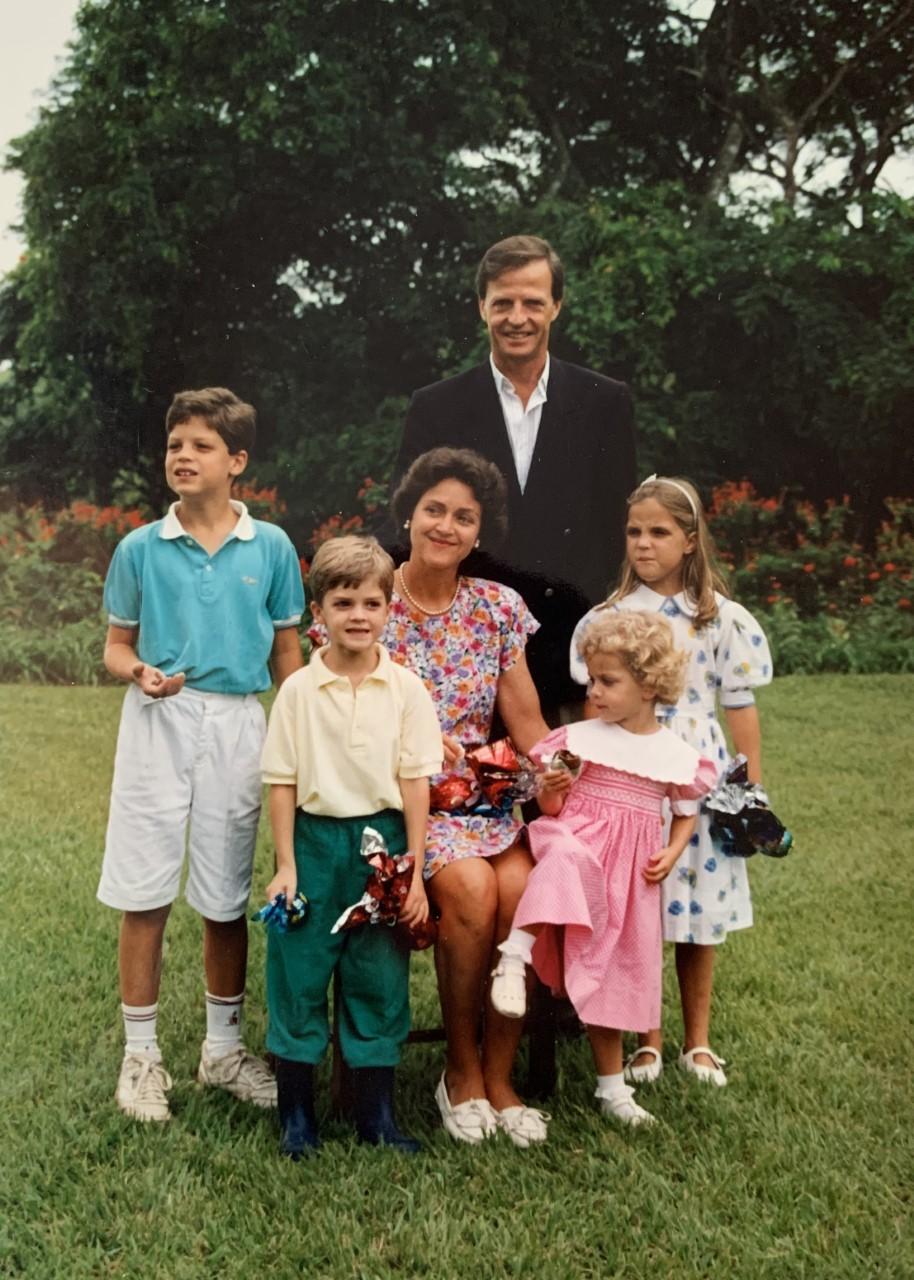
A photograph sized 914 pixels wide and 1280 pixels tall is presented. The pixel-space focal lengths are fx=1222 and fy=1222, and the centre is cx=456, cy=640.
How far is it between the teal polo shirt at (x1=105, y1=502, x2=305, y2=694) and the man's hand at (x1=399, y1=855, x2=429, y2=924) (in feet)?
1.79

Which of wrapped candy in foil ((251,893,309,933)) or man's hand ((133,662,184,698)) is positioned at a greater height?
man's hand ((133,662,184,698))

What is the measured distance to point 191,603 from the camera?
258 centimetres

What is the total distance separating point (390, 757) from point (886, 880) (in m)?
2.06

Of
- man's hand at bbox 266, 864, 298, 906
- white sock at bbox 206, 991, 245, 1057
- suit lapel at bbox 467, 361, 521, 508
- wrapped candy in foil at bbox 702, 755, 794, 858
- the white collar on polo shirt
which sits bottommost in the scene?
white sock at bbox 206, 991, 245, 1057

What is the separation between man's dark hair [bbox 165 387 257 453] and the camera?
259cm

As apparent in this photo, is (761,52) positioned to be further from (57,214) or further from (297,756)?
(297,756)

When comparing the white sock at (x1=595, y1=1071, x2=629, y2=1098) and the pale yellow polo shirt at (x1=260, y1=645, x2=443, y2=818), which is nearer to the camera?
the pale yellow polo shirt at (x1=260, y1=645, x2=443, y2=818)

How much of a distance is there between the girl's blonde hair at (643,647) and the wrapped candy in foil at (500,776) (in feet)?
0.91

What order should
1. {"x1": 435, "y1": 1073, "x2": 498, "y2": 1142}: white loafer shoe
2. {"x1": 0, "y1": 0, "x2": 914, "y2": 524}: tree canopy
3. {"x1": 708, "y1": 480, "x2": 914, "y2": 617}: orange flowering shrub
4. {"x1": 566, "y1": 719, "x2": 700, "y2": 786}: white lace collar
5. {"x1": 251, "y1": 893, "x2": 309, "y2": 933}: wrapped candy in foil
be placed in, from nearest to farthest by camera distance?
{"x1": 251, "y1": 893, "x2": 309, "y2": 933}: wrapped candy in foil < {"x1": 435, "y1": 1073, "x2": 498, "y2": 1142}: white loafer shoe < {"x1": 566, "y1": 719, "x2": 700, "y2": 786}: white lace collar < {"x1": 0, "y1": 0, "x2": 914, "y2": 524}: tree canopy < {"x1": 708, "y1": 480, "x2": 914, "y2": 617}: orange flowering shrub

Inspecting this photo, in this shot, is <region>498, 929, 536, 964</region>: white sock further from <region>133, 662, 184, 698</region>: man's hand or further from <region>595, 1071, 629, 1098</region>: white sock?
<region>133, 662, 184, 698</region>: man's hand

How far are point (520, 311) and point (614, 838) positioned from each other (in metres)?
1.22

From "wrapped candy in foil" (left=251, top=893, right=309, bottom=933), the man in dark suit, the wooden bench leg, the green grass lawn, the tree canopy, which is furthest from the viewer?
the tree canopy

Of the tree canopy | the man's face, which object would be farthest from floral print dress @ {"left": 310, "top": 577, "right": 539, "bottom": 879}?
the tree canopy

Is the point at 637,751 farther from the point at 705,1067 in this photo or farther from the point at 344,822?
the point at 705,1067
